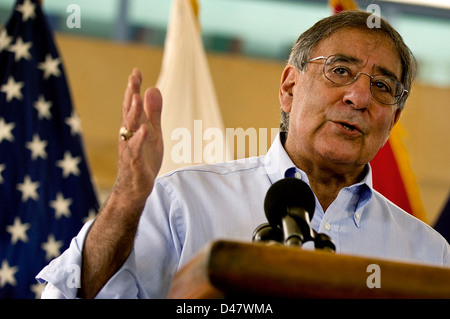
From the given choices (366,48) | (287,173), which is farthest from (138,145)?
(366,48)

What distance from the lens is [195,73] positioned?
473cm

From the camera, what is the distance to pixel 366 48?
2355 millimetres

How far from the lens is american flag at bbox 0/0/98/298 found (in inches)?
165

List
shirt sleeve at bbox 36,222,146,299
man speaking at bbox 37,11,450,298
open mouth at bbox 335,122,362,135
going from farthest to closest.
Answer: open mouth at bbox 335,122,362,135 < man speaking at bbox 37,11,450,298 < shirt sleeve at bbox 36,222,146,299

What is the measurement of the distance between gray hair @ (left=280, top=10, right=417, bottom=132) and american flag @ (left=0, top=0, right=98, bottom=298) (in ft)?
7.36

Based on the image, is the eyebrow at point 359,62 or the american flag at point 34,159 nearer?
the eyebrow at point 359,62

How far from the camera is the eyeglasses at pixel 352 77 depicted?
2.32 m

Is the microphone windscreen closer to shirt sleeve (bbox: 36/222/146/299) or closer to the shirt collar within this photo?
shirt sleeve (bbox: 36/222/146/299)

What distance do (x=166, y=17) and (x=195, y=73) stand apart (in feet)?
6.85

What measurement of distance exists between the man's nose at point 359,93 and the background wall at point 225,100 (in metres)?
3.65

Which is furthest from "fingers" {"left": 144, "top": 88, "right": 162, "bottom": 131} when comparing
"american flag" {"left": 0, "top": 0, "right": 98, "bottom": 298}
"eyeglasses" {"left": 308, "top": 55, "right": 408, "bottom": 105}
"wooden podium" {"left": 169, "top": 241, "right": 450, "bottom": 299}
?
"american flag" {"left": 0, "top": 0, "right": 98, "bottom": 298}

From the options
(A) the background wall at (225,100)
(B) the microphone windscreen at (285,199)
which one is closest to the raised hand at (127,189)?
(B) the microphone windscreen at (285,199)

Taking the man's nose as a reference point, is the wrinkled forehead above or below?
above

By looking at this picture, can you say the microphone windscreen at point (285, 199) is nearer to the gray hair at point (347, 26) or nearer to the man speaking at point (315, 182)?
the man speaking at point (315, 182)
